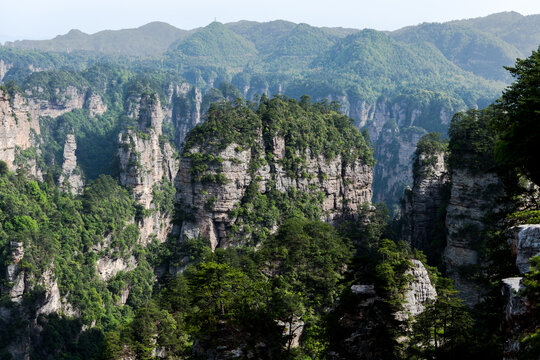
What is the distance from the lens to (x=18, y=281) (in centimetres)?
6588

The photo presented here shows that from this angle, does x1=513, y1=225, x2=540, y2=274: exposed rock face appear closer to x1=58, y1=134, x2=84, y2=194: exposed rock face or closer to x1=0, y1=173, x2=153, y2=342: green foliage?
x1=0, y1=173, x2=153, y2=342: green foliage

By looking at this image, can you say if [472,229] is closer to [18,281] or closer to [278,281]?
[278,281]

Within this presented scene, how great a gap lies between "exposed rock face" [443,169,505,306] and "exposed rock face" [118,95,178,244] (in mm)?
73506

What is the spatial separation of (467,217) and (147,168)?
276 feet

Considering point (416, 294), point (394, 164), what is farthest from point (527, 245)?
point (394, 164)

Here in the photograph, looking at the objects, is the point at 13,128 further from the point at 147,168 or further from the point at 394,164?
the point at 394,164

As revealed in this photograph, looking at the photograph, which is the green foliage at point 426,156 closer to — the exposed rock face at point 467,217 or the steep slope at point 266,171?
the exposed rock face at point 467,217

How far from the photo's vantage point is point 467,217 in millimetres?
42844

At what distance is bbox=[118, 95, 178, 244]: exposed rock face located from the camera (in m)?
108

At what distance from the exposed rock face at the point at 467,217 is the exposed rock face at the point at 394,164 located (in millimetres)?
96192

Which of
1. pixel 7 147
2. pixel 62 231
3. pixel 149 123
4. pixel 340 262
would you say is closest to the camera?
pixel 340 262

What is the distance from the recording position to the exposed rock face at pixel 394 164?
146 meters

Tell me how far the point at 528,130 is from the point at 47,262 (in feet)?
218

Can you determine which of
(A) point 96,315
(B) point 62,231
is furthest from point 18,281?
(B) point 62,231
